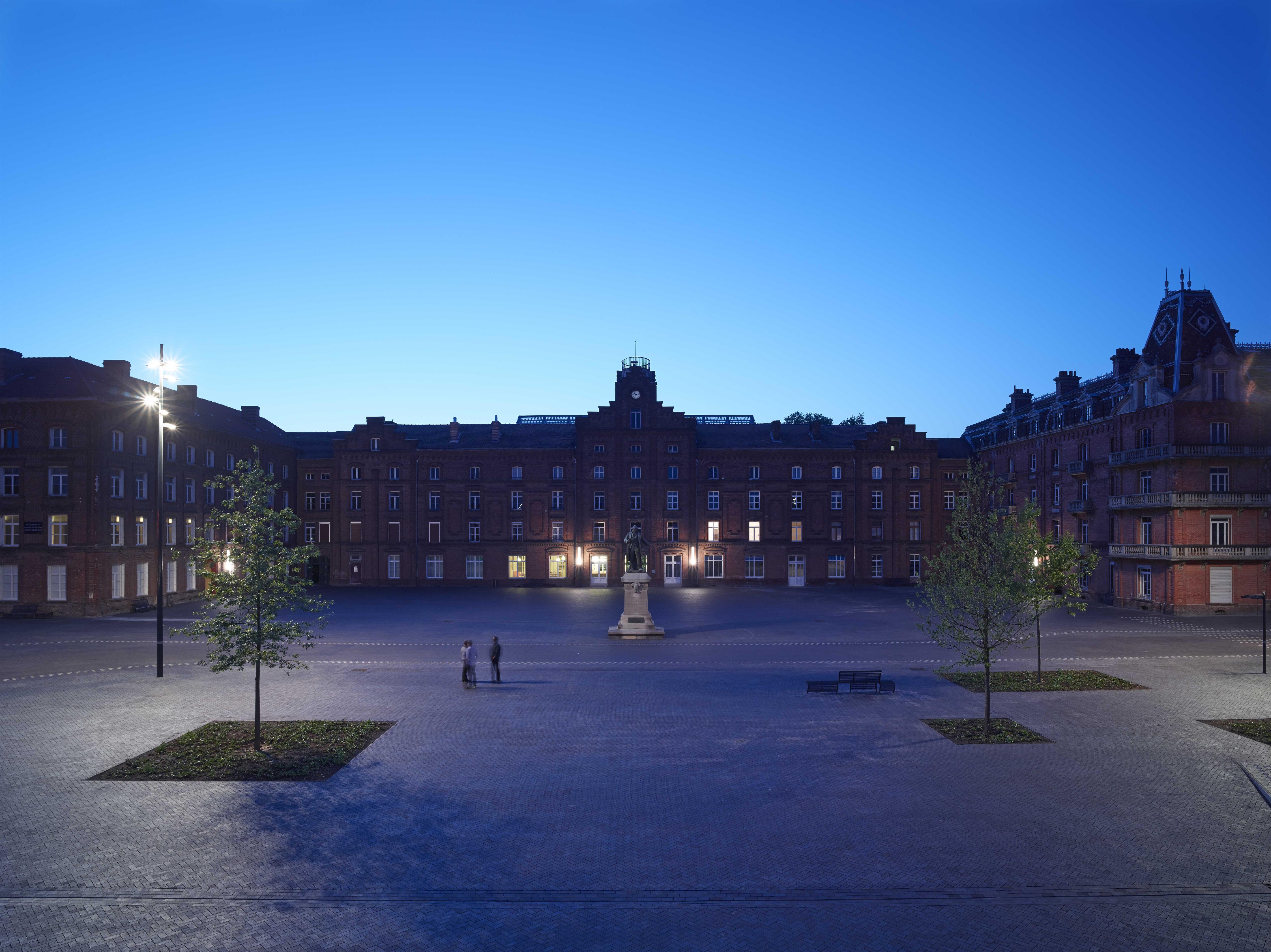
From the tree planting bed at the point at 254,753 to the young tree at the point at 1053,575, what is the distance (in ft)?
65.7

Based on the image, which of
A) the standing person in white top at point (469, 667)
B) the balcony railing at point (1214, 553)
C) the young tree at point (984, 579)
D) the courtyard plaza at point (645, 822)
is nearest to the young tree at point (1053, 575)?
the young tree at point (984, 579)

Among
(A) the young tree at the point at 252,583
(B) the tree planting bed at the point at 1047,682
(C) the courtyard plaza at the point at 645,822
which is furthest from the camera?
(B) the tree planting bed at the point at 1047,682

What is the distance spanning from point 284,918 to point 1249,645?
1536 inches

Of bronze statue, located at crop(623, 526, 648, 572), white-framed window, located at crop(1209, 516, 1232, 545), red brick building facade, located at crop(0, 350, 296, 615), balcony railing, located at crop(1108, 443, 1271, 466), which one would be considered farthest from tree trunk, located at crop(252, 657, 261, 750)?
white-framed window, located at crop(1209, 516, 1232, 545)

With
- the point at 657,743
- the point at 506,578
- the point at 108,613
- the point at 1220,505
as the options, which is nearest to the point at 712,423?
the point at 506,578

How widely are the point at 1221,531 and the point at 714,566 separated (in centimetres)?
3653

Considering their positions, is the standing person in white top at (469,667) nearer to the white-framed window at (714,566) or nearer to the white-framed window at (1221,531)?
the white-framed window at (714,566)

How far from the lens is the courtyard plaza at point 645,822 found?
9.81 m

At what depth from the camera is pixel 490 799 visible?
45.9 ft

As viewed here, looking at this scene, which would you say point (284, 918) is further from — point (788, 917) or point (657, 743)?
point (657, 743)

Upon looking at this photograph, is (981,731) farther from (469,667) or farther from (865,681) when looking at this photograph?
(469,667)

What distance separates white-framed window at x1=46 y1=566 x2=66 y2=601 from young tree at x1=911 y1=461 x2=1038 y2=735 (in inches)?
1870

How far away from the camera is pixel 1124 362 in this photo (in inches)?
2105

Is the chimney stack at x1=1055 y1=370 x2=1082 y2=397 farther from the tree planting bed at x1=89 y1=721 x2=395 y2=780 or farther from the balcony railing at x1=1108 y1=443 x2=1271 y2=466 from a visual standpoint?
the tree planting bed at x1=89 y1=721 x2=395 y2=780
